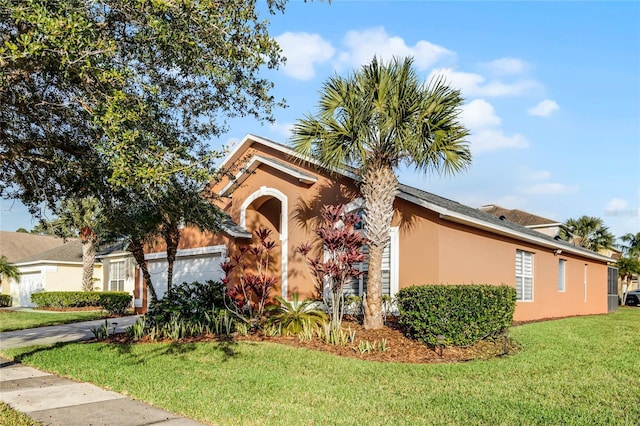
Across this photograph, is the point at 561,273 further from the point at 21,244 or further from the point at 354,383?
the point at 21,244

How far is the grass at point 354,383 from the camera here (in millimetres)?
6492

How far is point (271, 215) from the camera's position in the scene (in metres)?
19.2

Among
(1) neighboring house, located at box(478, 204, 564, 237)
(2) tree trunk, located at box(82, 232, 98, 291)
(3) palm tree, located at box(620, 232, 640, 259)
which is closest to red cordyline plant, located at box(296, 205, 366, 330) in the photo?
(1) neighboring house, located at box(478, 204, 564, 237)

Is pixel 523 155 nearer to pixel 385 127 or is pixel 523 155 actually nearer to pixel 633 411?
pixel 385 127

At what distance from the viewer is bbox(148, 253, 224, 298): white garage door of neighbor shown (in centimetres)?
1923

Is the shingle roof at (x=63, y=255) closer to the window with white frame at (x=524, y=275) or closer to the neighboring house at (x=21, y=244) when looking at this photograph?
the neighboring house at (x=21, y=244)

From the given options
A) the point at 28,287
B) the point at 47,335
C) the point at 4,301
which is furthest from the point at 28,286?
the point at 47,335

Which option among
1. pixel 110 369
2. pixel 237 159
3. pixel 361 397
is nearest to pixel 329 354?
pixel 361 397

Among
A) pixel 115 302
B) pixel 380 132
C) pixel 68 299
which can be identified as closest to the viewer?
pixel 380 132

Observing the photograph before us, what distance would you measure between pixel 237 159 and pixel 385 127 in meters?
8.28

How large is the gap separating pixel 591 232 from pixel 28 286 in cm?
4338

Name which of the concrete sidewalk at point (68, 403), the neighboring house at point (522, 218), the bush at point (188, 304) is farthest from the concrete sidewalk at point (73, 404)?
the neighboring house at point (522, 218)

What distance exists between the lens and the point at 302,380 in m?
8.34

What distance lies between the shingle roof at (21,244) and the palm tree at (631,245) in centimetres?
5443
